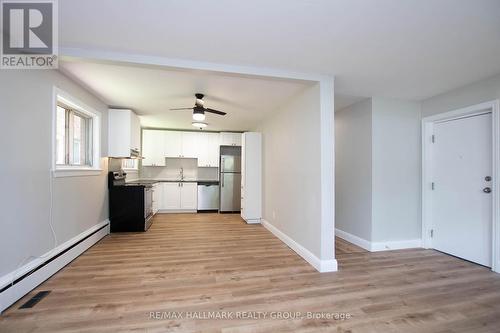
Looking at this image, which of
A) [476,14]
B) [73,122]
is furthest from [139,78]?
[476,14]

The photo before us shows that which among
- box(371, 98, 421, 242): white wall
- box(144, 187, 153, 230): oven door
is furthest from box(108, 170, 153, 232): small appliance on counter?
box(371, 98, 421, 242): white wall

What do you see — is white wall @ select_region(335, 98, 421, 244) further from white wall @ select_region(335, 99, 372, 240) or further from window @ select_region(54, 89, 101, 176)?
window @ select_region(54, 89, 101, 176)

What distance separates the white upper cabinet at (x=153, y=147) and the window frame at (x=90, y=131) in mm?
2371

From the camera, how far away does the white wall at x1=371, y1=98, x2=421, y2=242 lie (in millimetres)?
3445

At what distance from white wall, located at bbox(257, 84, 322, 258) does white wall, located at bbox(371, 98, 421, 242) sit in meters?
1.17

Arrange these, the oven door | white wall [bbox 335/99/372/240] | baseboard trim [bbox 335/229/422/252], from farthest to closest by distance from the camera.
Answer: the oven door → white wall [bbox 335/99/372/240] → baseboard trim [bbox 335/229/422/252]

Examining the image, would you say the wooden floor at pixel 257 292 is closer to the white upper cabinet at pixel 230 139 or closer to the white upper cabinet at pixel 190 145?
the white upper cabinet at pixel 190 145

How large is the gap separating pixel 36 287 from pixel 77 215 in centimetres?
104

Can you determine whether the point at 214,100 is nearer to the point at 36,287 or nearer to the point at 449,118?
the point at 36,287

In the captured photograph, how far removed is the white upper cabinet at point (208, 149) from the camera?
21.3 feet

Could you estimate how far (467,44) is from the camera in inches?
79.7

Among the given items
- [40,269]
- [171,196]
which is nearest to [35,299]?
[40,269]

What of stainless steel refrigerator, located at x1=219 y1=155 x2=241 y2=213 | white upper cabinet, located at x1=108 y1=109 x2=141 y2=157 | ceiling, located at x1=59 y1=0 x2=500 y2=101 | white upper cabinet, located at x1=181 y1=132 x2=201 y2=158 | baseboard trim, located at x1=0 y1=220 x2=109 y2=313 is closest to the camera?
ceiling, located at x1=59 y1=0 x2=500 y2=101

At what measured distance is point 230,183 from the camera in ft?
20.4
